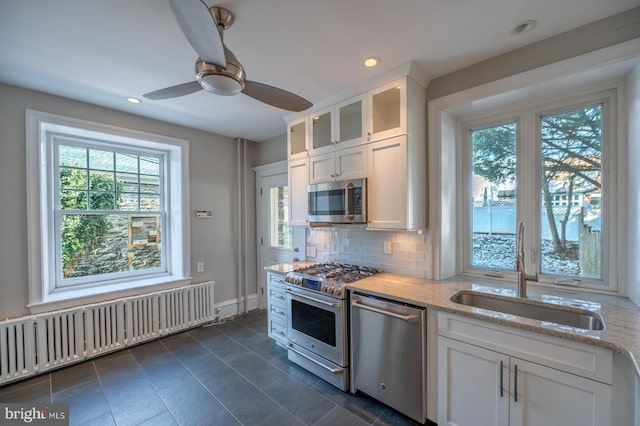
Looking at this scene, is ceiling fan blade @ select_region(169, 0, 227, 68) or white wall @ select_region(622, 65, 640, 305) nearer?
ceiling fan blade @ select_region(169, 0, 227, 68)

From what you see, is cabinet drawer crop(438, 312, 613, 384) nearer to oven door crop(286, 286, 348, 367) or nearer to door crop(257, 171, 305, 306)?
oven door crop(286, 286, 348, 367)

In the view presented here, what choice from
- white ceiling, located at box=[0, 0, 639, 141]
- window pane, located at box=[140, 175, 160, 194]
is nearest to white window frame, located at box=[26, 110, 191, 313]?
window pane, located at box=[140, 175, 160, 194]

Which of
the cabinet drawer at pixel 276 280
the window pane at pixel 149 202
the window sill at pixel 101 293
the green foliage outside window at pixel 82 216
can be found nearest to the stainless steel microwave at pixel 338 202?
the cabinet drawer at pixel 276 280

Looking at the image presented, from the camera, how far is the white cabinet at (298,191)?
2.89 m

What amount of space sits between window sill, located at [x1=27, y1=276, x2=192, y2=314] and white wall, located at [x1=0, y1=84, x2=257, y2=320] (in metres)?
0.15

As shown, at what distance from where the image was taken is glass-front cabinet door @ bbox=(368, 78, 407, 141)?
213cm

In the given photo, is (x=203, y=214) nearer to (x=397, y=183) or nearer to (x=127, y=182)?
(x=127, y=182)

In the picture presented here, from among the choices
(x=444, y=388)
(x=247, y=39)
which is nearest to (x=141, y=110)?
(x=247, y=39)

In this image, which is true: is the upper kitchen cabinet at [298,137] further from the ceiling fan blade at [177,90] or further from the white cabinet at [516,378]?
the white cabinet at [516,378]

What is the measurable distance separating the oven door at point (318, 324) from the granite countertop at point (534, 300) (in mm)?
284

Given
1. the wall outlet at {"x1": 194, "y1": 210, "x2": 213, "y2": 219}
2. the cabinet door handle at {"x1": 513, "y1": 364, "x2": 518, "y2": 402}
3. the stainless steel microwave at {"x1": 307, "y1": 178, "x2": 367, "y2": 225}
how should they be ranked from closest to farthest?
the cabinet door handle at {"x1": 513, "y1": 364, "x2": 518, "y2": 402} < the stainless steel microwave at {"x1": 307, "y1": 178, "x2": 367, "y2": 225} < the wall outlet at {"x1": 194, "y1": 210, "x2": 213, "y2": 219}

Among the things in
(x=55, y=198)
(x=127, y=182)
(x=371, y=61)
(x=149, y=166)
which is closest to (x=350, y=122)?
(x=371, y=61)

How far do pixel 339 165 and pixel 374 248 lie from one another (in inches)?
36.1

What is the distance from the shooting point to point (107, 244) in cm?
309
